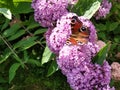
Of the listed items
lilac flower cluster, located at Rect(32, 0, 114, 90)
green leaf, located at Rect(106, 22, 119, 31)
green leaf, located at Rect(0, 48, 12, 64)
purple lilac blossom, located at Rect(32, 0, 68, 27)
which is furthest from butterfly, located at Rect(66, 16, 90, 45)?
green leaf, located at Rect(106, 22, 119, 31)

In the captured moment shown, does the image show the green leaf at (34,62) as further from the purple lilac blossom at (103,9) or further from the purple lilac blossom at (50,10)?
the purple lilac blossom at (103,9)

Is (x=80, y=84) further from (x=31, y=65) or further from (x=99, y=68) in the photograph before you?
(x=31, y=65)

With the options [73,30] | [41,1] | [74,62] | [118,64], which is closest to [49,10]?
[41,1]

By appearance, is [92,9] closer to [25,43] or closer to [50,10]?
[50,10]

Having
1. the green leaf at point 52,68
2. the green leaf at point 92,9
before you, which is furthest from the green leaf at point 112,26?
the green leaf at point 52,68

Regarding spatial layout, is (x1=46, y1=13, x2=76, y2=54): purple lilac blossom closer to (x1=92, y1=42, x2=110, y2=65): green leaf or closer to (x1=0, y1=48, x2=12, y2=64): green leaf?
(x1=92, y1=42, x2=110, y2=65): green leaf
